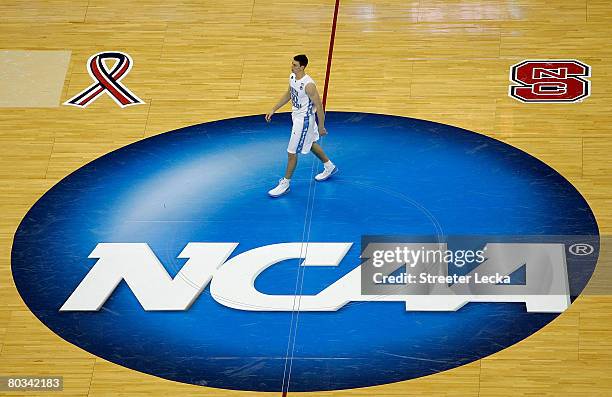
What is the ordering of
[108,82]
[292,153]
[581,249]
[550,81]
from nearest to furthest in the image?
[581,249]
[292,153]
[550,81]
[108,82]

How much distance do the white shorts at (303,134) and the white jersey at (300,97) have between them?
6cm

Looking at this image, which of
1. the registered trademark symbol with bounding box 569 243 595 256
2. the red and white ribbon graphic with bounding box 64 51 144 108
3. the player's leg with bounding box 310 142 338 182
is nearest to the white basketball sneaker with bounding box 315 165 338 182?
the player's leg with bounding box 310 142 338 182

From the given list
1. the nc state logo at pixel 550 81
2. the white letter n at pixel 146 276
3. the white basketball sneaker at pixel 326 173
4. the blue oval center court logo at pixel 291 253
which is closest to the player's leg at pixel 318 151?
the white basketball sneaker at pixel 326 173

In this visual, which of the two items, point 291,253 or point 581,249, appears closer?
point 581,249

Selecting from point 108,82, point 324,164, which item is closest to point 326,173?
point 324,164

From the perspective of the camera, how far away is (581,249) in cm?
1313

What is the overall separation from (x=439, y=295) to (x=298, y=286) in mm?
1326

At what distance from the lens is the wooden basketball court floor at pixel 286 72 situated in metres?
14.3

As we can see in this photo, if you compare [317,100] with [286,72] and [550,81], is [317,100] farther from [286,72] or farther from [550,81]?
[550,81]

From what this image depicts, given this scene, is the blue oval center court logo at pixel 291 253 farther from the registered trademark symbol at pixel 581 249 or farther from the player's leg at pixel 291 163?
the player's leg at pixel 291 163

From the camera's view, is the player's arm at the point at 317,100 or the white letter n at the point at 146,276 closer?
the white letter n at the point at 146,276

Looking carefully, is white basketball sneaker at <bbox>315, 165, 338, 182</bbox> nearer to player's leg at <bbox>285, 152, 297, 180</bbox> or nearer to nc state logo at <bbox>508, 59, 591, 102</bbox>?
player's leg at <bbox>285, 152, 297, 180</bbox>

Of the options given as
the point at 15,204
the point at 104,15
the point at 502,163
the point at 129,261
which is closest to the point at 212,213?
the point at 129,261

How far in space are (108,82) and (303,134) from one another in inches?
123
